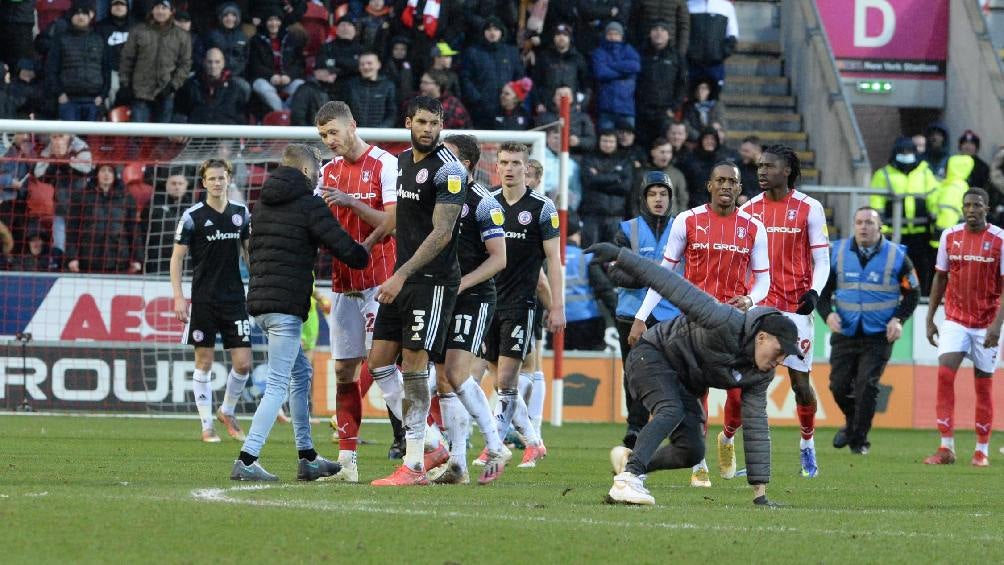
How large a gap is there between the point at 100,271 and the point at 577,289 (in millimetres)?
5752

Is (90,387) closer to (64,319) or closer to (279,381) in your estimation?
(64,319)

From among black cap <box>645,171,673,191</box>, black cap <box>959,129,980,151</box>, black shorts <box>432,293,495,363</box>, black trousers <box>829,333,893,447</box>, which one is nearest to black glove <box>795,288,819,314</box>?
black cap <box>645,171,673,191</box>

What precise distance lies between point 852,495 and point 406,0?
13.9m

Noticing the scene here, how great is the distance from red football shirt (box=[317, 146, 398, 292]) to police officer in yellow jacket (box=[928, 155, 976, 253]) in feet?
43.3

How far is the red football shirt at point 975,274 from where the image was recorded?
1534cm

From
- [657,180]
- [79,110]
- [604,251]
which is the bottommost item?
[604,251]

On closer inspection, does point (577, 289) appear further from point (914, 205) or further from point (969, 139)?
point (969, 139)

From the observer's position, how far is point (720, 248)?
11.6m

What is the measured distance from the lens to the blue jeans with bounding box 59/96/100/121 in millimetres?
20484

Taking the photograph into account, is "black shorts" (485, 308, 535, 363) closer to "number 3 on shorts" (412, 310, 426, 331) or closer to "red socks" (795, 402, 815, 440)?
"red socks" (795, 402, 815, 440)

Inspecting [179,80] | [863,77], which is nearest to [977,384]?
[179,80]

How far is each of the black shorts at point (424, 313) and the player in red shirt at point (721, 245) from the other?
6.58 ft

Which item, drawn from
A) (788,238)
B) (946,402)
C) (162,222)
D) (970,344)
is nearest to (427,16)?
(162,222)

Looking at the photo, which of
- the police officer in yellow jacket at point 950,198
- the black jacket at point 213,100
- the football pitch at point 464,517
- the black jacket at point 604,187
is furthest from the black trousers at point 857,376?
the black jacket at point 213,100
